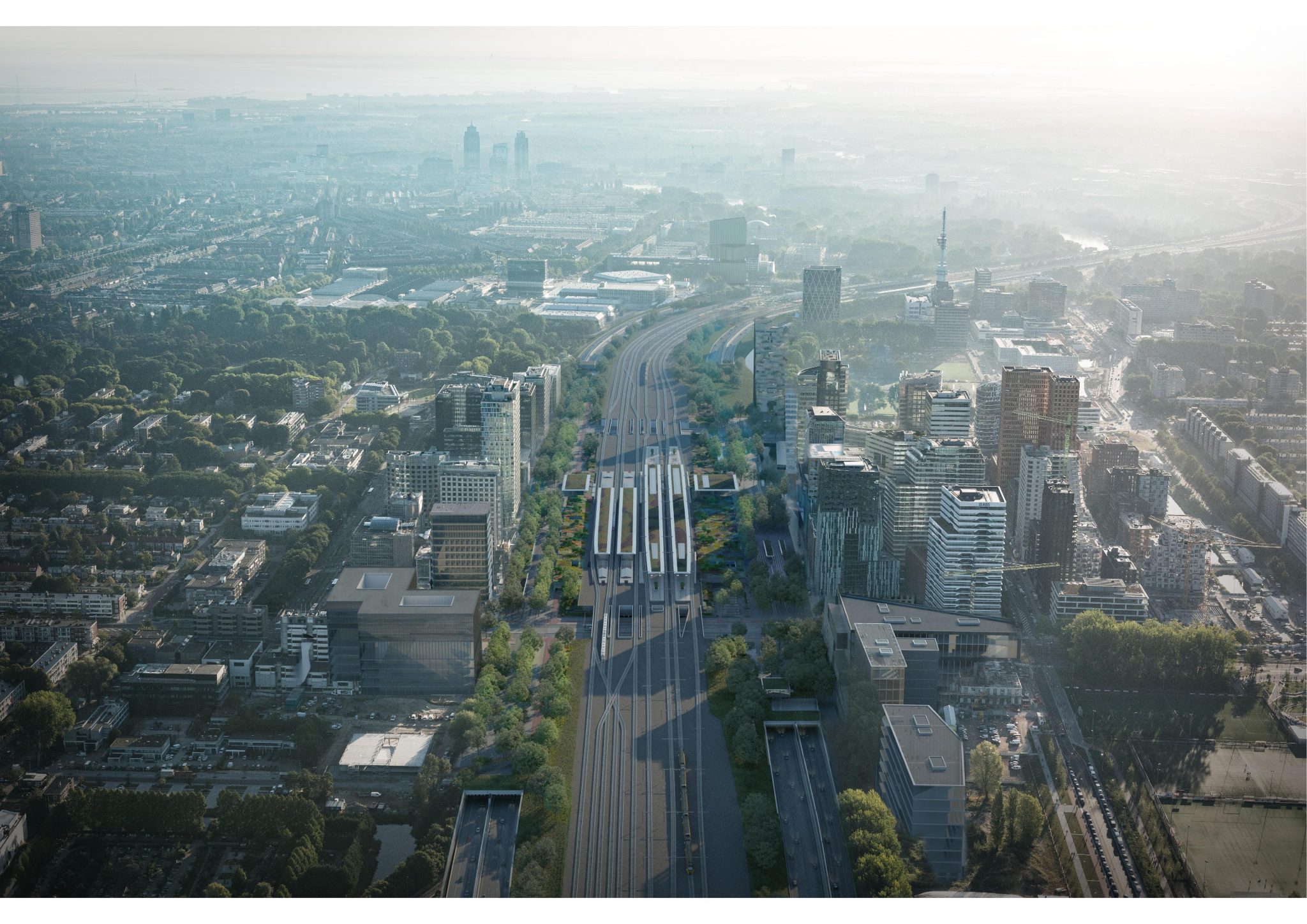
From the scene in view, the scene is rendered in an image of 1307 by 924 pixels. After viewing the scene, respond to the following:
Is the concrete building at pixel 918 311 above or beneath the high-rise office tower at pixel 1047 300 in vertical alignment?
beneath

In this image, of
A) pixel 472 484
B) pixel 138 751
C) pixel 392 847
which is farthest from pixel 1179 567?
pixel 138 751

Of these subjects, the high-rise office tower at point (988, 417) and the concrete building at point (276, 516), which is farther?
the high-rise office tower at point (988, 417)

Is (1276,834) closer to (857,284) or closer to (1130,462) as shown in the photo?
(1130,462)

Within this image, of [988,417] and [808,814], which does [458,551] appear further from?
[988,417]

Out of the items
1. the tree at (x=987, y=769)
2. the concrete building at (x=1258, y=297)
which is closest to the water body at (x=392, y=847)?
the tree at (x=987, y=769)

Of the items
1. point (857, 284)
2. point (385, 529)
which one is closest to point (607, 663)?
point (385, 529)

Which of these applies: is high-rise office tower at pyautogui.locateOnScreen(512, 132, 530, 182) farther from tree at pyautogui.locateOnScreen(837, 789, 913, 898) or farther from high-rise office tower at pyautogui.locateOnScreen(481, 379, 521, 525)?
tree at pyautogui.locateOnScreen(837, 789, 913, 898)

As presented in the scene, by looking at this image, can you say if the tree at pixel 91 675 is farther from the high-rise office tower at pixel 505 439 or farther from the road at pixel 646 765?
the high-rise office tower at pixel 505 439
